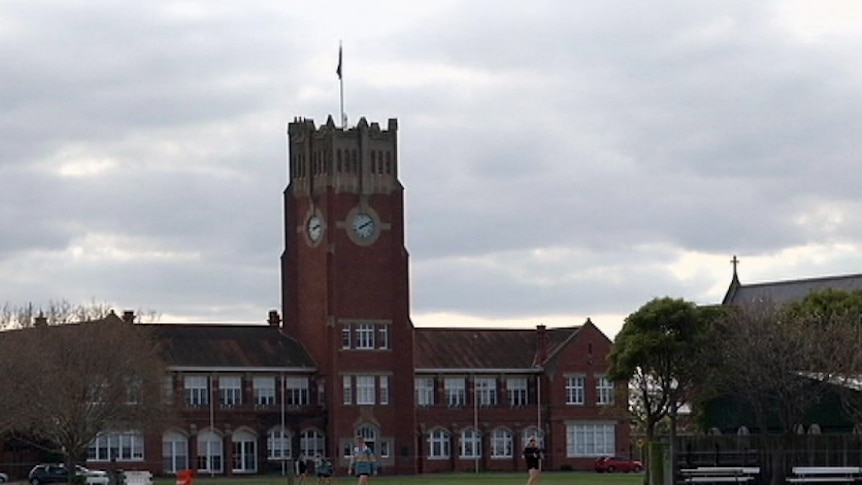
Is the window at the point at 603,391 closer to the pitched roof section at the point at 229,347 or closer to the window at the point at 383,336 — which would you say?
the window at the point at 383,336

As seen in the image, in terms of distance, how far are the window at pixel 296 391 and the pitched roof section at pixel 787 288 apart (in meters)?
27.8

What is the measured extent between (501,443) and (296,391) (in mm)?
14428

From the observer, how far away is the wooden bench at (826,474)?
210 feet

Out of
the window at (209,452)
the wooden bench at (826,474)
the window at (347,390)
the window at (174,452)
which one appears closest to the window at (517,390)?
the window at (347,390)

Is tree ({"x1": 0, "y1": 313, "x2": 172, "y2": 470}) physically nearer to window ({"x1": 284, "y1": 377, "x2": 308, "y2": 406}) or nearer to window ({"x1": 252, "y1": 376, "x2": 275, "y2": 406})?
window ({"x1": 252, "y1": 376, "x2": 275, "y2": 406})

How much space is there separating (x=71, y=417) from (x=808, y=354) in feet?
114

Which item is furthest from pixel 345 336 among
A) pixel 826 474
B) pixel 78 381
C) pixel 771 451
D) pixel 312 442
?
pixel 826 474

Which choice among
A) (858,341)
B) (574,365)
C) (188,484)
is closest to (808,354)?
(858,341)

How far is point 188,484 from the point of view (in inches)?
2800

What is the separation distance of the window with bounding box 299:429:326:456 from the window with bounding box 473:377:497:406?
11.7m

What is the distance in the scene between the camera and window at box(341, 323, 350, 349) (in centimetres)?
12375

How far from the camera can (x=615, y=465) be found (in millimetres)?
123688

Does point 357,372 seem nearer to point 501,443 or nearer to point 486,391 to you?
point 486,391

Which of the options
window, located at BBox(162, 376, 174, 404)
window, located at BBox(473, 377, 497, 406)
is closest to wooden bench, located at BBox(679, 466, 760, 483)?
window, located at BBox(162, 376, 174, 404)
